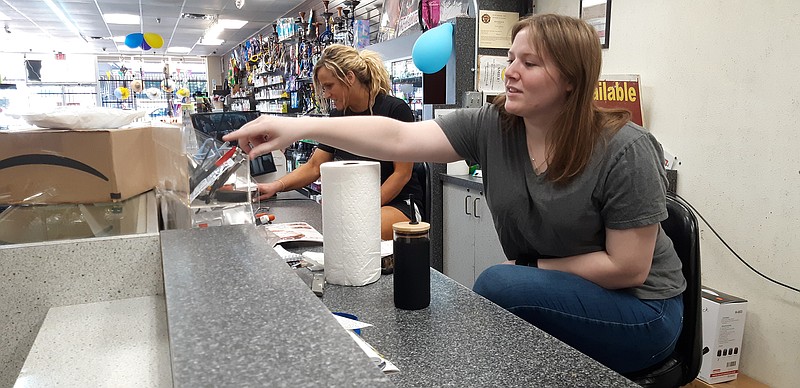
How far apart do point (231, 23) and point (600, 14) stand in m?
8.53

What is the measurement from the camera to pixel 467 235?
3854 mm

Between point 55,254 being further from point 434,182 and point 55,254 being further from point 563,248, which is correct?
point 434,182

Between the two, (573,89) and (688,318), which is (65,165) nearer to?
(573,89)

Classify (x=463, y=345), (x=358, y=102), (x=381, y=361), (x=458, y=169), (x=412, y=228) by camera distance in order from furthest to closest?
(x=458, y=169) < (x=358, y=102) < (x=412, y=228) < (x=463, y=345) < (x=381, y=361)

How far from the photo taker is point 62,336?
110cm

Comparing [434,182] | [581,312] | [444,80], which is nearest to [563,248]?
[581,312]

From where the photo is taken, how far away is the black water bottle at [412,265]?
1.23m

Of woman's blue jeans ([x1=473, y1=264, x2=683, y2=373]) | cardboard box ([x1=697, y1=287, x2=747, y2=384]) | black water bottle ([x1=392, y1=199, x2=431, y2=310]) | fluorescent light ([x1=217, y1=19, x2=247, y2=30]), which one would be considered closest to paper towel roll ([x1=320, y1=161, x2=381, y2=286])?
black water bottle ([x1=392, y1=199, x2=431, y2=310])

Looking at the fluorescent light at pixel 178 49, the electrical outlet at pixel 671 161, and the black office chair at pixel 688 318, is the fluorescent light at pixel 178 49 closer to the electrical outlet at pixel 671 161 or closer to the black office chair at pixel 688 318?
the electrical outlet at pixel 671 161

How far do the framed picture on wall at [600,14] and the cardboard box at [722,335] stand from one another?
1.64 meters

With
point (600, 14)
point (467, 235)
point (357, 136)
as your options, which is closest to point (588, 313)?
point (357, 136)

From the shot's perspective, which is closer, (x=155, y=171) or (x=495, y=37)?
(x=155, y=171)

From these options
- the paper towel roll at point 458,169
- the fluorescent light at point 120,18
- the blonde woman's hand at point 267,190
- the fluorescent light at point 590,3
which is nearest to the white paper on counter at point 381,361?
the blonde woman's hand at point 267,190

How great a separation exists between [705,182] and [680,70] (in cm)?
60
